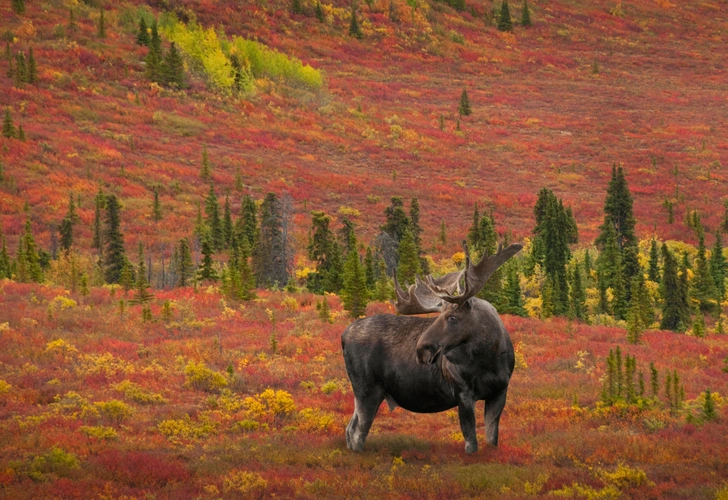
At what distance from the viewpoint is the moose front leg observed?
9.75m

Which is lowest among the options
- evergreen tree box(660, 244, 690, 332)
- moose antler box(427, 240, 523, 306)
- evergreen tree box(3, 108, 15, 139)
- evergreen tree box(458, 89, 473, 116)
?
evergreen tree box(660, 244, 690, 332)

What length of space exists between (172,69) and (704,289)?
59.5 metres

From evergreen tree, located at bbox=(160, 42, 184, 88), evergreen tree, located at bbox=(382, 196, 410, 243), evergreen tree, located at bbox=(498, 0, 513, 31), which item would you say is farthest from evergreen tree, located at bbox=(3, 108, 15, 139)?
evergreen tree, located at bbox=(498, 0, 513, 31)

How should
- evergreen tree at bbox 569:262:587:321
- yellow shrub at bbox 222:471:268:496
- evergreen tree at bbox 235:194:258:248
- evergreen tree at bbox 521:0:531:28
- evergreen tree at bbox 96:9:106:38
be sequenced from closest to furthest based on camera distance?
yellow shrub at bbox 222:471:268:496 < evergreen tree at bbox 569:262:587:321 < evergreen tree at bbox 235:194:258:248 < evergreen tree at bbox 96:9:106:38 < evergreen tree at bbox 521:0:531:28

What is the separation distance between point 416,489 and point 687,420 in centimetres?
576

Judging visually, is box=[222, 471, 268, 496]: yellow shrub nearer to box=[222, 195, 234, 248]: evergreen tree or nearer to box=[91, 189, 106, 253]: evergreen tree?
box=[91, 189, 106, 253]: evergreen tree

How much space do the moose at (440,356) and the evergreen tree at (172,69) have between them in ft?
230

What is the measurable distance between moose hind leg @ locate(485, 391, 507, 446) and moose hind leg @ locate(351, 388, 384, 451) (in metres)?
1.60

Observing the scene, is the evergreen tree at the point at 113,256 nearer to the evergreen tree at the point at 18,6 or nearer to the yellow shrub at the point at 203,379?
the yellow shrub at the point at 203,379

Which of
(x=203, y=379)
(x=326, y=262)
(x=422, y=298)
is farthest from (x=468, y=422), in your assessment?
(x=326, y=262)

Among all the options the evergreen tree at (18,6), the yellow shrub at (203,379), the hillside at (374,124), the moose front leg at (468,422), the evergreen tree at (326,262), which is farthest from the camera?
the evergreen tree at (18,6)

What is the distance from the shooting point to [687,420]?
11828 millimetres

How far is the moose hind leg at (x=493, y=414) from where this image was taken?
10047 mm

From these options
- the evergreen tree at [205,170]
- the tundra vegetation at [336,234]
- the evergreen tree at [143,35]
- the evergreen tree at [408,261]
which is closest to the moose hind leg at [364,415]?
the tundra vegetation at [336,234]
